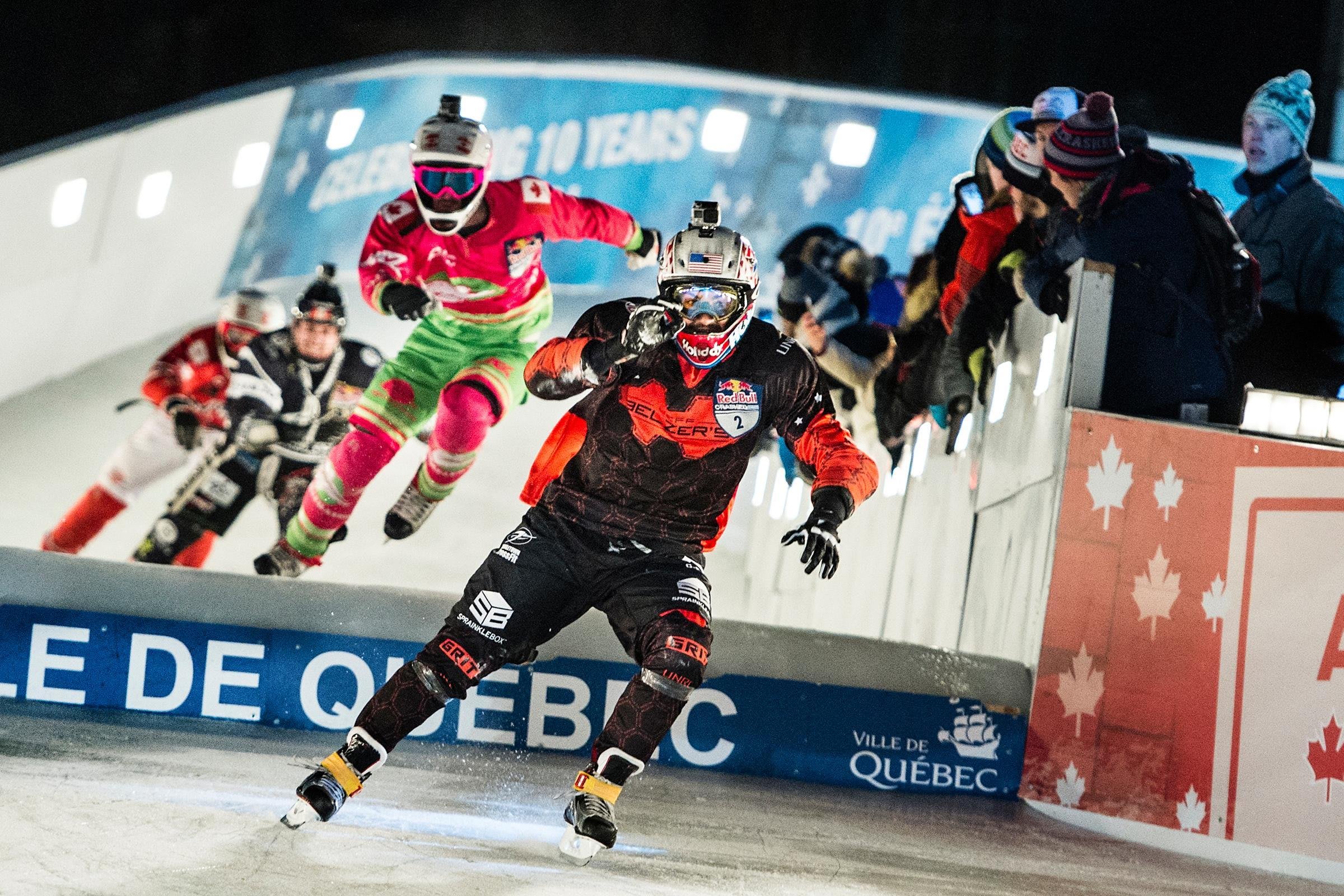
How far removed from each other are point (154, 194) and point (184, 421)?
1.67m

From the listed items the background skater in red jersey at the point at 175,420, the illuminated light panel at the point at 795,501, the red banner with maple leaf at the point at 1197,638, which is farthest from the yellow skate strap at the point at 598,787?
the illuminated light panel at the point at 795,501

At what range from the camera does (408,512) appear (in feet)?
20.5

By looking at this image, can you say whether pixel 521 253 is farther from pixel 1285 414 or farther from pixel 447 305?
pixel 1285 414

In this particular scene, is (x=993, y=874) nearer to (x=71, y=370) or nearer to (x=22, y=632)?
(x=22, y=632)

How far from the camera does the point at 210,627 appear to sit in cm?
445

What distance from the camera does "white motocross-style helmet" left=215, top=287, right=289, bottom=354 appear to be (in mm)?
6750

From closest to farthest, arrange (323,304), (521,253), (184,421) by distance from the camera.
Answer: (521,253) < (323,304) < (184,421)

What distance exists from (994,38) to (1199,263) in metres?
4.34

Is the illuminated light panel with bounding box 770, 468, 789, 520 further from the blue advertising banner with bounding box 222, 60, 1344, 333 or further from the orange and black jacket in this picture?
the orange and black jacket

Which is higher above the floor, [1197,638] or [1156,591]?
[1156,591]

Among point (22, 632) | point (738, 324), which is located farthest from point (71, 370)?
point (738, 324)

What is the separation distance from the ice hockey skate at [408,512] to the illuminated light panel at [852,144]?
12.1ft

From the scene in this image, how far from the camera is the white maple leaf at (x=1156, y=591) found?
4.43m

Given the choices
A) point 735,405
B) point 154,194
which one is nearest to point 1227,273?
point 735,405
